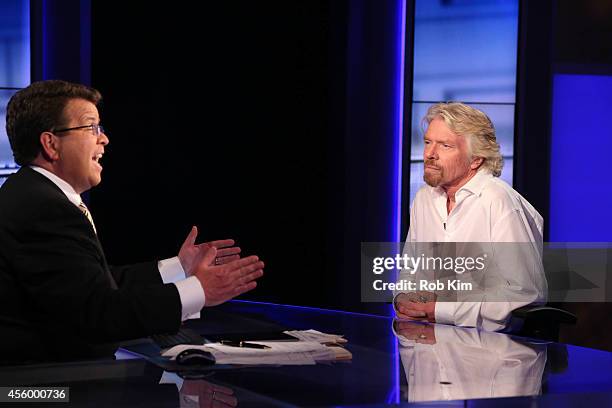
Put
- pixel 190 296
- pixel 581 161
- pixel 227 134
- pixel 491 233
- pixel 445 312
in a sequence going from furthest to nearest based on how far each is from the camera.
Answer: pixel 581 161 < pixel 227 134 < pixel 491 233 < pixel 445 312 < pixel 190 296

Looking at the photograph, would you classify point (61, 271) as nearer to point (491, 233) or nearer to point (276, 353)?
point (276, 353)

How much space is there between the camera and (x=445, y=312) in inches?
114

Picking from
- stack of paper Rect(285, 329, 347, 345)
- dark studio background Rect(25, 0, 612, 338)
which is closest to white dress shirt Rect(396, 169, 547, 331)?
stack of paper Rect(285, 329, 347, 345)

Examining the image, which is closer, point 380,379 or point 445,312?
point 380,379

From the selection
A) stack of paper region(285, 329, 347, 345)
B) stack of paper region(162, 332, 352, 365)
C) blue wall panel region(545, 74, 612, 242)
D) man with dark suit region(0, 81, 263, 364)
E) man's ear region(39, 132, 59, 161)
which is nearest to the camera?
man with dark suit region(0, 81, 263, 364)

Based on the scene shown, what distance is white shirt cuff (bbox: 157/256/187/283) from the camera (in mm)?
2533

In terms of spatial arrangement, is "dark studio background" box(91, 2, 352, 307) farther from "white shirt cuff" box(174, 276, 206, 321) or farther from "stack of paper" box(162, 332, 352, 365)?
"white shirt cuff" box(174, 276, 206, 321)

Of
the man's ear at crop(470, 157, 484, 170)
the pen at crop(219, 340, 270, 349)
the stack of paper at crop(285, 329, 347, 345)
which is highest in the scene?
the man's ear at crop(470, 157, 484, 170)

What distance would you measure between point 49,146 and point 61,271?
38 cm

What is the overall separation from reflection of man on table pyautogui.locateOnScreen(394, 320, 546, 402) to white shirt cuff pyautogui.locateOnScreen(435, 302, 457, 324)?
6.6 inches

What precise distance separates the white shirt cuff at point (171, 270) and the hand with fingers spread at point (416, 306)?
2.75ft

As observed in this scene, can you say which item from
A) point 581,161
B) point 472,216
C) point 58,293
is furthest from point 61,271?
point 581,161

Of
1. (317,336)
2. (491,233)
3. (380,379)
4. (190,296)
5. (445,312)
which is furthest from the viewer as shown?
(491,233)

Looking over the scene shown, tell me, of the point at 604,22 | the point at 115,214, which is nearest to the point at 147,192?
the point at 115,214
